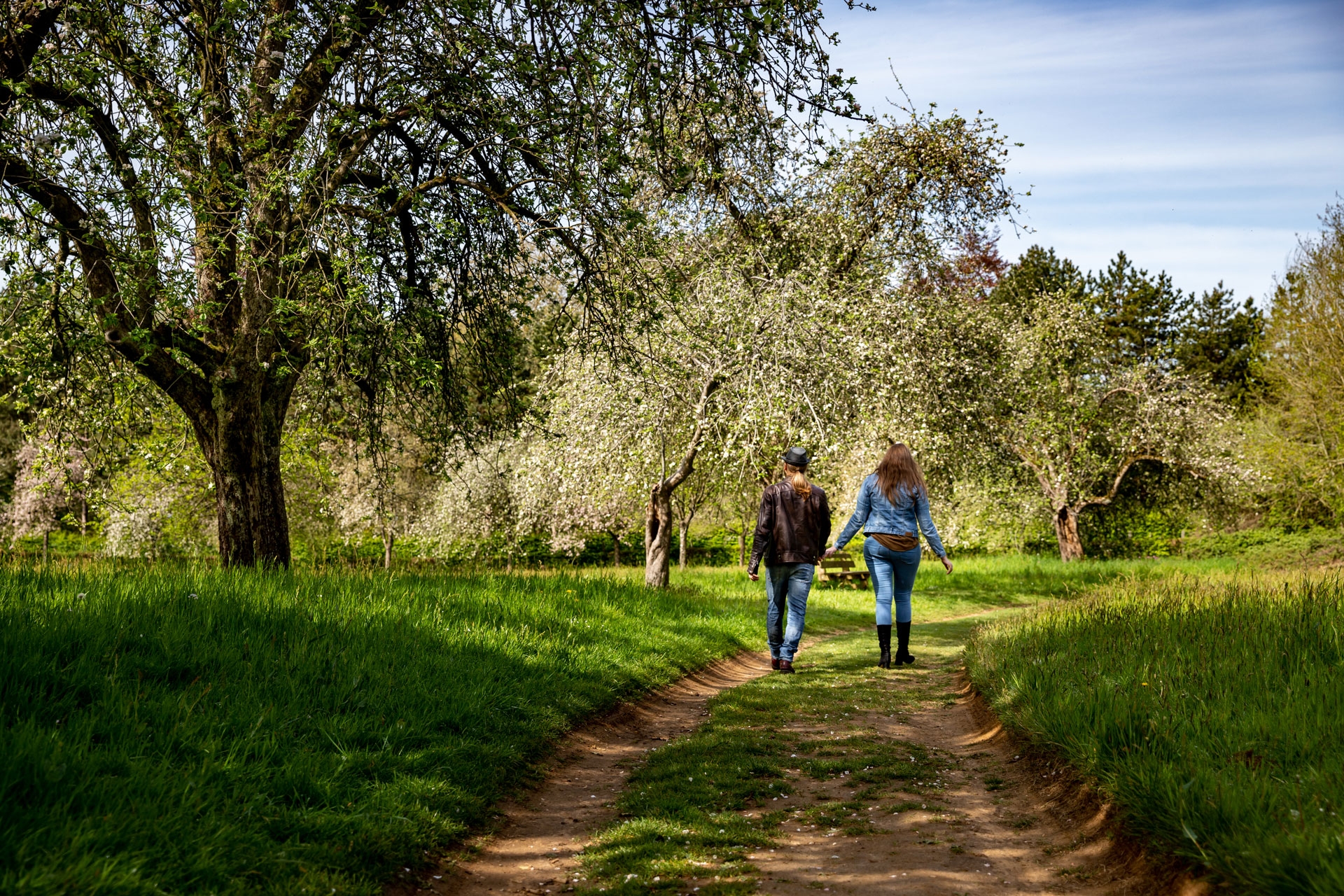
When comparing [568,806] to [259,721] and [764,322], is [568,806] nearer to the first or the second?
[259,721]

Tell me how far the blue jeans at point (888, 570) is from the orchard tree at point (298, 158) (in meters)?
4.50

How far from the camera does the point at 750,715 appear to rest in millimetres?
7133

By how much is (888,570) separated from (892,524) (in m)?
0.53

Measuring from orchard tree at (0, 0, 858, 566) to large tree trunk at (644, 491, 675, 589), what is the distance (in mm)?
5444

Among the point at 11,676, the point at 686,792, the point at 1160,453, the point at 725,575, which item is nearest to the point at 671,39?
the point at 686,792

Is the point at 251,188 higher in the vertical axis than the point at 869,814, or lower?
higher

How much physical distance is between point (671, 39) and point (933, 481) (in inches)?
688

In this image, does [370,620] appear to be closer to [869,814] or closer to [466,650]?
[466,650]

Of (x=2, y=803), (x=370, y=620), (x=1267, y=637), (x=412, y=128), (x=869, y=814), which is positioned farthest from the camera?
(x=412, y=128)

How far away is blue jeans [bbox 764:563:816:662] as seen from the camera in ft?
31.3

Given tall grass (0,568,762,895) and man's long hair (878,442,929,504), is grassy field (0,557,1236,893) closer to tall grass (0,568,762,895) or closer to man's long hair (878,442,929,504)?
tall grass (0,568,762,895)

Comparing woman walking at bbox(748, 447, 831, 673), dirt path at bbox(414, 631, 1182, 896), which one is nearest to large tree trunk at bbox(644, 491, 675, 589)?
woman walking at bbox(748, 447, 831, 673)

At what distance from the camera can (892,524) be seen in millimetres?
9469

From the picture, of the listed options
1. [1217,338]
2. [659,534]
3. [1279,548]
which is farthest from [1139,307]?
[659,534]
